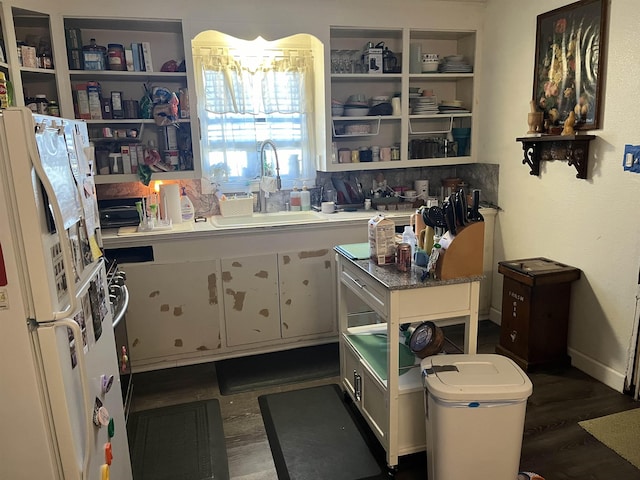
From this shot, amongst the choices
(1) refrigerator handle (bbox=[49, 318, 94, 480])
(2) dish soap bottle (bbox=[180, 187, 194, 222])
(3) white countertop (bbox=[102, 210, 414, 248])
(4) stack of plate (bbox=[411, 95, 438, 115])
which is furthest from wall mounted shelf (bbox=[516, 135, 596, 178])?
(1) refrigerator handle (bbox=[49, 318, 94, 480])

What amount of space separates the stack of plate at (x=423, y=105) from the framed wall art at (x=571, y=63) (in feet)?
2.61

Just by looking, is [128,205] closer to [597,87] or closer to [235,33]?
[235,33]

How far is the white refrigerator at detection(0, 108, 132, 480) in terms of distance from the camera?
1.12 m

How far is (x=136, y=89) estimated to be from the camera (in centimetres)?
330

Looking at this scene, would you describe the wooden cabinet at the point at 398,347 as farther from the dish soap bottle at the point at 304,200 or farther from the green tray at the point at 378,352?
the dish soap bottle at the point at 304,200

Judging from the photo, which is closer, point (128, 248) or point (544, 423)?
point (544, 423)

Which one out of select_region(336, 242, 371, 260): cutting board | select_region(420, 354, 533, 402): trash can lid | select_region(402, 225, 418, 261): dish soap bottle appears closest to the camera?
select_region(420, 354, 533, 402): trash can lid

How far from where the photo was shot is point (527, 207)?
10.9ft

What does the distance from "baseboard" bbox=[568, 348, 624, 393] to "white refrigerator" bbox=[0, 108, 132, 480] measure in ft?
8.83

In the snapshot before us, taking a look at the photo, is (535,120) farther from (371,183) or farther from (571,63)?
(371,183)

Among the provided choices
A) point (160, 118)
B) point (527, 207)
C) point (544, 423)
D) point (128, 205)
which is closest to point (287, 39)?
point (160, 118)

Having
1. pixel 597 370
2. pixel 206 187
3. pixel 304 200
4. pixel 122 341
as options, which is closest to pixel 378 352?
pixel 122 341

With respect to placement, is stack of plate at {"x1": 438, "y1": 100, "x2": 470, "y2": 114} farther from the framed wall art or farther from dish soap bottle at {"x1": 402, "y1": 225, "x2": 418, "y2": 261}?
dish soap bottle at {"x1": 402, "y1": 225, "x2": 418, "y2": 261}

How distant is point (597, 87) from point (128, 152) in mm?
2897
